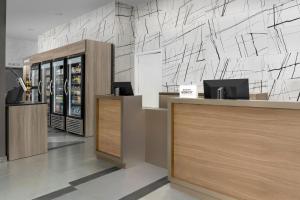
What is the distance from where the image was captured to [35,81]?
8875mm

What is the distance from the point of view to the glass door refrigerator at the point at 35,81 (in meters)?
8.34

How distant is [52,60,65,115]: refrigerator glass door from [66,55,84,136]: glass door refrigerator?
442 mm

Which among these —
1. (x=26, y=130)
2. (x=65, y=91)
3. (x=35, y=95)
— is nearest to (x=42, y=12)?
(x=65, y=91)

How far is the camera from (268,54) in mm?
4383

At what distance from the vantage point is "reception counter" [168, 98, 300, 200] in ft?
6.95

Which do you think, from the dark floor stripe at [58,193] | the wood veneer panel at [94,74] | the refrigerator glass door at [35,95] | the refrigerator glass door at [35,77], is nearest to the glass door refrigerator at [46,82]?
the refrigerator glass door at [35,77]

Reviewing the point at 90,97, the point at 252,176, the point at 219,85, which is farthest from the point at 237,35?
the point at 90,97

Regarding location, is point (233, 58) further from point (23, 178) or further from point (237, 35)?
point (23, 178)

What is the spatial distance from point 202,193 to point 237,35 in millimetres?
3199

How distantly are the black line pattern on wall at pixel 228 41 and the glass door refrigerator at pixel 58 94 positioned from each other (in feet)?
8.01

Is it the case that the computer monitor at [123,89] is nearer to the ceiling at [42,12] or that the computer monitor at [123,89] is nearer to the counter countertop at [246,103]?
the counter countertop at [246,103]

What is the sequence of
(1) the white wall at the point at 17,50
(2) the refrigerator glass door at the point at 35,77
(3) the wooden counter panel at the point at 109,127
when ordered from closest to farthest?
1. (3) the wooden counter panel at the point at 109,127
2. (2) the refrigerator glass door at the point at 35,77
3. (1) the white wall at the point at 17,50

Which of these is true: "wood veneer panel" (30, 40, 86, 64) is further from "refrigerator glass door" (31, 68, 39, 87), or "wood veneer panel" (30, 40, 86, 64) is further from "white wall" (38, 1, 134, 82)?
"white wall" (38, 1, 134, 82)

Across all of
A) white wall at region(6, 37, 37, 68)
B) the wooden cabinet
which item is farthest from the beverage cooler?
white wall at region(6, 37, 37, 68)
